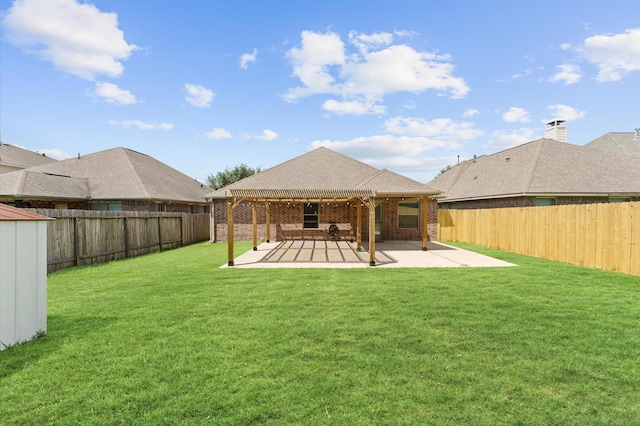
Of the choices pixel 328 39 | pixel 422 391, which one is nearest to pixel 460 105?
pixel 328 39

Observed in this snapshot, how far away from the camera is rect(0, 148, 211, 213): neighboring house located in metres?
17.3

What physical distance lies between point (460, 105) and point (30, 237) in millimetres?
20273

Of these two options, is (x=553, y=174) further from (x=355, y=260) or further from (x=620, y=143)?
(x=355, y=260)

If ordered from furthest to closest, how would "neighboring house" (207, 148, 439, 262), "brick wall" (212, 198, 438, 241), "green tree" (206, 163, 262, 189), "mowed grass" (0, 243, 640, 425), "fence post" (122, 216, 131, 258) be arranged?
"green tree" (206, 163, 262, 189) → "brick wall" (212, 198, 438, 241) → "neighboring house" (207, 148, 439, 262) → "fence post" (122, 216, 131, 258) → "mowed grass" (0, 243, 640, 425)

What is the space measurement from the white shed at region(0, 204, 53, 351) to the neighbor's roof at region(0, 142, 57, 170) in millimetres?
30058

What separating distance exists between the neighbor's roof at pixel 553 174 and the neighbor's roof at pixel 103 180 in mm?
19473

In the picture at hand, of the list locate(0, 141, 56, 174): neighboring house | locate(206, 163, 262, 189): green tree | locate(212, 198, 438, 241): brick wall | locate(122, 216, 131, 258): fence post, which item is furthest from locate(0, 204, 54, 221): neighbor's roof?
locate(206, 163, 262, 189): green tree

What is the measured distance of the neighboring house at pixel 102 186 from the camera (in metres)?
17.3

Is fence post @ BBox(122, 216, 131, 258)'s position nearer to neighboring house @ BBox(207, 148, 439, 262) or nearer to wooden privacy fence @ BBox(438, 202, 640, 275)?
neighboring house @ BBox(207, 148, 439, 262)

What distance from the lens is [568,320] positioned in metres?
5.32

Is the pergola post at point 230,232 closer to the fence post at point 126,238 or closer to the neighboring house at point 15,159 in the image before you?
the fence post at point 126,238

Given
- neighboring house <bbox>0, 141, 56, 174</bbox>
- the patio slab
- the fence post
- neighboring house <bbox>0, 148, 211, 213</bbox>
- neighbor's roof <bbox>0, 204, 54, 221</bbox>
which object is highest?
neighboring house <bbox>0, 141, 56, 174</bbox>

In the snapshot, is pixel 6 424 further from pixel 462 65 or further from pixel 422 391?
pixel 462 65

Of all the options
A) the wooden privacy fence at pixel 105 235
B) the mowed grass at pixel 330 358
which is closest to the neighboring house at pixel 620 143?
the mowed grass at pixel 330 358
